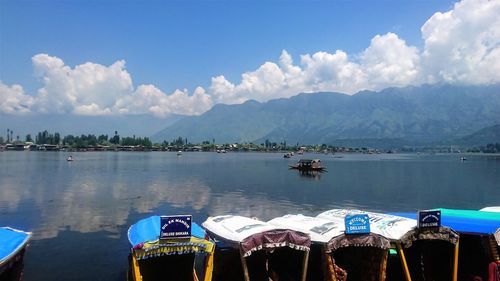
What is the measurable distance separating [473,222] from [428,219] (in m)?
3.75

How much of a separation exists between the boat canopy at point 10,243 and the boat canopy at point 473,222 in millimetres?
22353

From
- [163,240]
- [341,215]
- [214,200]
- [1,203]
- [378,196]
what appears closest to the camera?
[163,240]

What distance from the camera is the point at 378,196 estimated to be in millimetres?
71812

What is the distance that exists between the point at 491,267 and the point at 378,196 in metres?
53.8

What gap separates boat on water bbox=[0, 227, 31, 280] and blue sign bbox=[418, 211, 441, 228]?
19.8 metres

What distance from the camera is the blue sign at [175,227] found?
721 inches

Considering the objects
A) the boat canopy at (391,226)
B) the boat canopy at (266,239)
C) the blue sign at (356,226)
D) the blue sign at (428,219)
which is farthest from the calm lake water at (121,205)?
the blue sign at (428,219)

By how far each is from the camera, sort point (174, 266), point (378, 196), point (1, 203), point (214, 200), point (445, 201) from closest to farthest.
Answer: point (174, 266) → point (1, 203) → point (214, 200) → point (445, 201) → point (378, 196)

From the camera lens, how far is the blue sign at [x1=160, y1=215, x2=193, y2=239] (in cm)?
1831

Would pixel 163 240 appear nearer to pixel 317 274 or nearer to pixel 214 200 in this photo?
pixel 317 274

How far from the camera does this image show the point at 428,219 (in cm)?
2014

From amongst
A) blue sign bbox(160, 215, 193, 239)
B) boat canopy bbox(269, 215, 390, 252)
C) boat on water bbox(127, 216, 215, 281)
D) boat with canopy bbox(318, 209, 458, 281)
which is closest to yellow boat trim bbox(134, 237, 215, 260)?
boat on water bbox(127, 216, 215, 281)

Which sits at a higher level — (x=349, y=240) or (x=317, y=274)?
(x=349, y=240)

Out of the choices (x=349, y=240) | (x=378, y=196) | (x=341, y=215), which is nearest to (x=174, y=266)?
(x=349, y=240)
